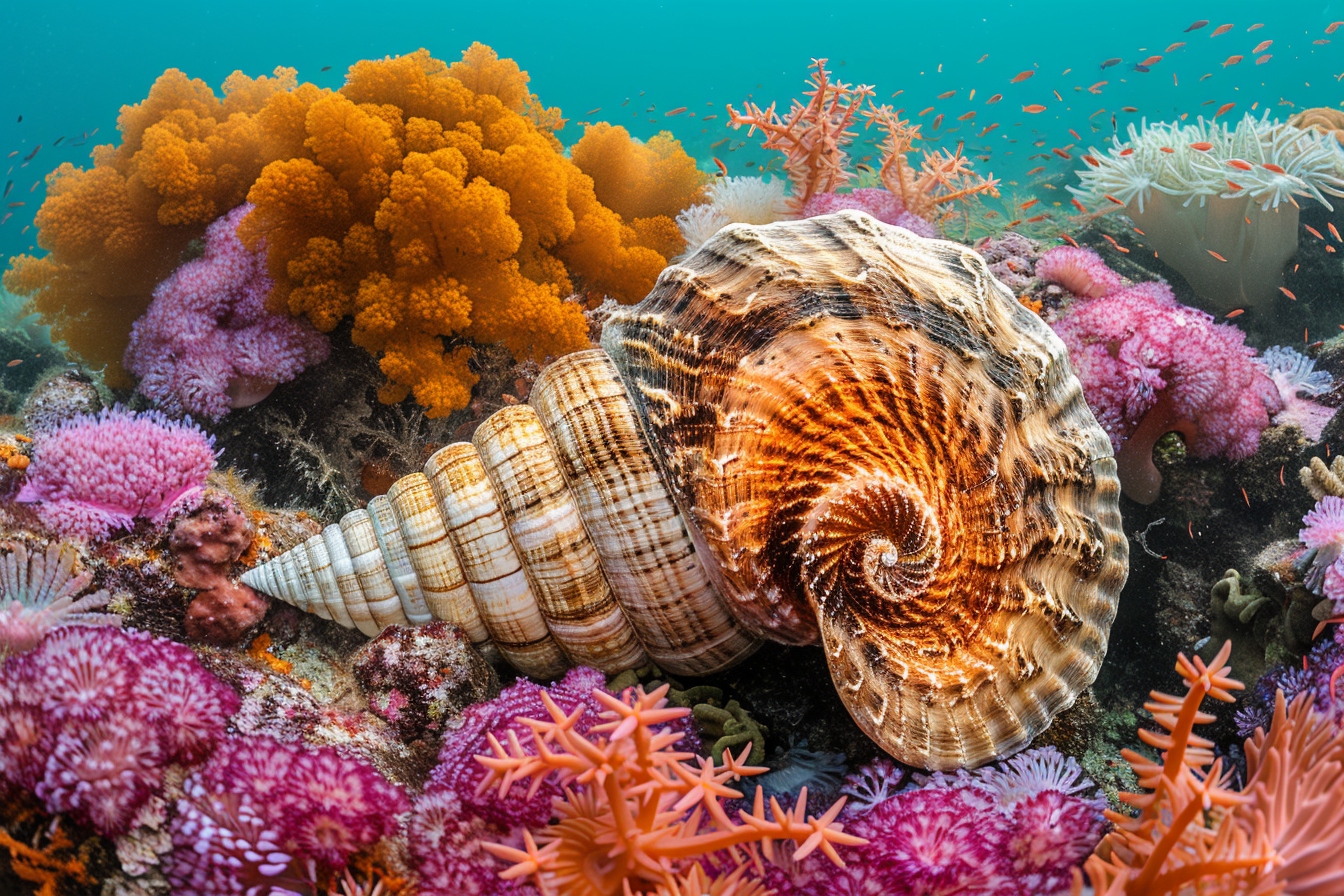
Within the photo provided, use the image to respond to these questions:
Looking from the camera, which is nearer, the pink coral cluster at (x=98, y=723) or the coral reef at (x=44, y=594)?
the pink coral cluster at (x=98, y=723)

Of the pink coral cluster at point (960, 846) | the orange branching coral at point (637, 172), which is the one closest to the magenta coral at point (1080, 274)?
the orange branching coral at point (637, 172)

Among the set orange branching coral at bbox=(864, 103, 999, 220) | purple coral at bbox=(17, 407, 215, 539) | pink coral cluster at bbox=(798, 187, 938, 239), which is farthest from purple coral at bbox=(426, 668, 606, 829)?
orange branching coral at bbox=(864, 103, 999, 220)

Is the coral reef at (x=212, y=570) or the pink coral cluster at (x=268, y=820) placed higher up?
the coral reef at (x=212, y=570)

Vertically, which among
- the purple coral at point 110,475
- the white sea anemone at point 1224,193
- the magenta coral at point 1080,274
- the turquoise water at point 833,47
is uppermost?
the turquoise water at point 833,47

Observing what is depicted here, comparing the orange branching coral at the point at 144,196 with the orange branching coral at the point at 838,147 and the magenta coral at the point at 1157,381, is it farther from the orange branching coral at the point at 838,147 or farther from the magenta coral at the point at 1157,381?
the magenta coral at the point at 1157,381

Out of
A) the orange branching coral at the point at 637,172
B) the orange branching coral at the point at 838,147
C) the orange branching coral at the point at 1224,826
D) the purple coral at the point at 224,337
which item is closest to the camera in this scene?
the orange branching coral at the point at 1224,826

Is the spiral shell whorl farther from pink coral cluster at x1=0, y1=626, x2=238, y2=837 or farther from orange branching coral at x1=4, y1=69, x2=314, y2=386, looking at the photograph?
orange branching coral at x1=4, y1=69, x2=314, y2=386

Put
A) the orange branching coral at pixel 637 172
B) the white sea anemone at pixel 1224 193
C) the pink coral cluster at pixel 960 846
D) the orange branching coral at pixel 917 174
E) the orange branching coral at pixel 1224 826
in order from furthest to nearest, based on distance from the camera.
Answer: the orange branching coral at pixel 917 174
the white sea anemone at pixel 1224 193
the orange branching coral at pixel 637 172
the pink coral cluster at pixel 960 846
the orange branching coral at pixel 1224 826
